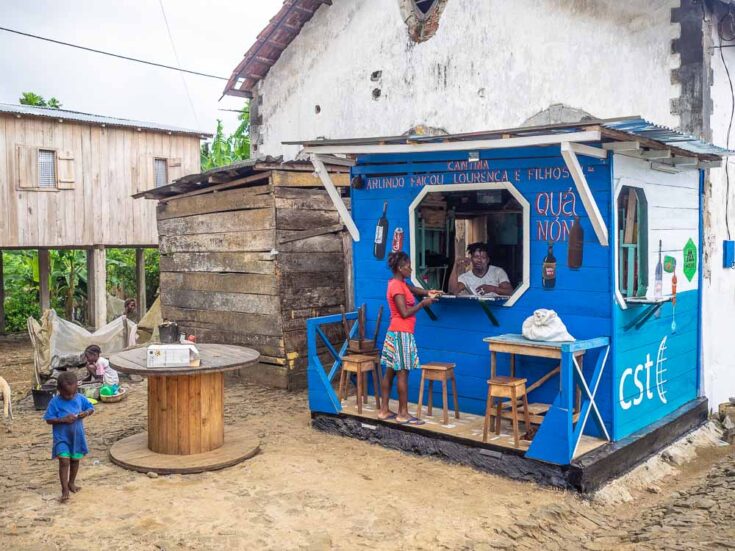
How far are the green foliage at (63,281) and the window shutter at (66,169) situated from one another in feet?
14.9

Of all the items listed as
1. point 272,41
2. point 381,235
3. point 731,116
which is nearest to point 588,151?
point 381,235

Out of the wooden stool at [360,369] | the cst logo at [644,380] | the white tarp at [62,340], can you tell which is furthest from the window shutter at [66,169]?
the cst logo at [644,380]

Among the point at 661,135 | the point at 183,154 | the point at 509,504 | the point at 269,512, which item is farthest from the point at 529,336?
the point at 183,154

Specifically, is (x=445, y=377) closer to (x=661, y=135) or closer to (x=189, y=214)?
(x=661, y=135)

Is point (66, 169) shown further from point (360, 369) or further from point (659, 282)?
point (659, 282)

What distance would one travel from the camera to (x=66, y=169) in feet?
48.1

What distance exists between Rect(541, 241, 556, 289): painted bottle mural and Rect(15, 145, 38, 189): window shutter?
11.5 m

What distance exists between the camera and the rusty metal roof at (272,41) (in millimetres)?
12414

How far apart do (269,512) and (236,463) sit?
3.98 ft

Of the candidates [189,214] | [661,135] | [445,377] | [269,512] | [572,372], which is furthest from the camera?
[189,214]

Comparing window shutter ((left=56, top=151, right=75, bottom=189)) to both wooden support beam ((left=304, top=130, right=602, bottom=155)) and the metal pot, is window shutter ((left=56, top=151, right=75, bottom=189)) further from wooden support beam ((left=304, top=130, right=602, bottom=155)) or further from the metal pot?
wooden support beam ((left=304, top=130, right=602, bottom=155))

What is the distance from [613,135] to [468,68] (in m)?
5.39

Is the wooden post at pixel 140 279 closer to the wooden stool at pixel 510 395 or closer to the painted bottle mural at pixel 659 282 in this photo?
the wooden stool at pixel 510 395

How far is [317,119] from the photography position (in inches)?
505
